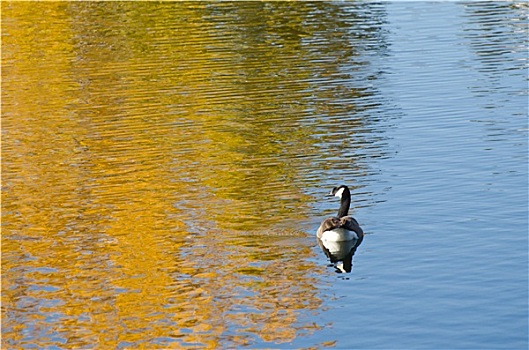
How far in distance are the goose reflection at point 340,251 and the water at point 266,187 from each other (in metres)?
0.15

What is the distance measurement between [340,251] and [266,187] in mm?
4516

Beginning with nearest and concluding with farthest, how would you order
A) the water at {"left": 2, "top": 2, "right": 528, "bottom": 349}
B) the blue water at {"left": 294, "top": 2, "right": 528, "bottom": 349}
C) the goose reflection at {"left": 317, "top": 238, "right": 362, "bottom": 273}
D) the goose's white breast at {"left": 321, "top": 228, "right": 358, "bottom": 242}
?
the blue water at {"left": 294, "top": 2, "right": 528, "bottom": 349} → the water at {"left": 2, "top": 2, "right": 528, "bottom": 349} → the goose reflection at {"left": 317, "top": 238, "right": 362, "bottom": 273} → the goose's white breast at {"left": 321, "top": 228, "right": 358, "bottom": 242}

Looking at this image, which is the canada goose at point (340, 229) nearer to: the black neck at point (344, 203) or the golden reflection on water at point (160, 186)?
the black neck at point (344, 203)

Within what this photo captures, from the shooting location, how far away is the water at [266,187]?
16031 mm

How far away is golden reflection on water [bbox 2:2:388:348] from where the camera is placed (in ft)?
54.0

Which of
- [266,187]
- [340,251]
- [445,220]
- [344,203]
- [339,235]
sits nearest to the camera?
[339,235]

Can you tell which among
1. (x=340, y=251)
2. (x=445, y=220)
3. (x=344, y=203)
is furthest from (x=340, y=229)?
(x=445, y=220)

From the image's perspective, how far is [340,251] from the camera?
18781 millimetres

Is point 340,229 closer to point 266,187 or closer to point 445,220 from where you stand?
point 445,220

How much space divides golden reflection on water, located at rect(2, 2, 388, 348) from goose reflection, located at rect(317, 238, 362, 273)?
1.14 feet

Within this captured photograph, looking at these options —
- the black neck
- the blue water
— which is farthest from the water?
the black neck

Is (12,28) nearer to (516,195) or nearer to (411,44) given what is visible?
(411,44)

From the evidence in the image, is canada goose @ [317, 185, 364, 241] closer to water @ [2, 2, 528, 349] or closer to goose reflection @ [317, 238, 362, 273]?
goose reflection @ [317, 238, 362, 273]

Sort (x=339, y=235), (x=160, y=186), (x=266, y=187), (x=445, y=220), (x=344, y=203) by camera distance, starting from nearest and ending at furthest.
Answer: (x=339, y=235), (x=344, y=203), (x=445, y=220), (x=266, y=187), (x=160, y=186)
